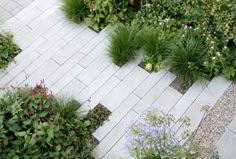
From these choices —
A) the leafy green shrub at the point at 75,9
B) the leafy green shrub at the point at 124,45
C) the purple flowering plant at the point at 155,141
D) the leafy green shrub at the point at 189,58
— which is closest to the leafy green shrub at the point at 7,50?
the leafy green shrub at the point at 75,9

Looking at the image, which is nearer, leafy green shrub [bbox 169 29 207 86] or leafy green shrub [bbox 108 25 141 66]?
leafy green shrub [bbox 169 29 207 86]

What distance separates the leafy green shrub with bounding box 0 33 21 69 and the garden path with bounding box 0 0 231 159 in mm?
82

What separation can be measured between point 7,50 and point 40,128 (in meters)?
1.72

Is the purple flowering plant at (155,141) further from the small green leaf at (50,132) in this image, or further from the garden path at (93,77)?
the small green leaf at (50,132)

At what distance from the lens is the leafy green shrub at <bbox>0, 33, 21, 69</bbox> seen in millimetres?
4695

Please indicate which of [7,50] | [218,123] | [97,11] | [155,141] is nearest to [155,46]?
[97,11]

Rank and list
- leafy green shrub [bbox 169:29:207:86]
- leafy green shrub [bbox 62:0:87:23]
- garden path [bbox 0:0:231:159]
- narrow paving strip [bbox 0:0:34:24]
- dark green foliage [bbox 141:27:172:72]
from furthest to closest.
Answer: narrow paving strip [bbox 0:0:34:24] → leafy green shrub [bbox 62:0:87:23] → dark green foliage [bbox 141:27:172:72] → leafy green shrub [bbox 169:29:207:86] → garden path [bbox 0:0:231:159]

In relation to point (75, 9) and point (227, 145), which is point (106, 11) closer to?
point (75, 9)

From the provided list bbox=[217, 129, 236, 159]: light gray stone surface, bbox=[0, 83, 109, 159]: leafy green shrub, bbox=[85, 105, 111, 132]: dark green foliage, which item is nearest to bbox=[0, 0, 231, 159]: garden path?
bbox=[85, 105, 111, 132]: dark green foliage

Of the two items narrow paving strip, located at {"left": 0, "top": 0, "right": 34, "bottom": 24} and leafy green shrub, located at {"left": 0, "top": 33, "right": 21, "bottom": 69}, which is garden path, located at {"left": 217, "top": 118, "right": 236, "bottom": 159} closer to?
leafy green shrub, located at {"left": 0, "top": 33, "right": 21, "bottom": 69}

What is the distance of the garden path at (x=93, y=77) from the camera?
12.8 ft

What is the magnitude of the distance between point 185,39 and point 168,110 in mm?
893

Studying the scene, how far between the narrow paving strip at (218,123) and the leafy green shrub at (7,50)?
2685 millimetres

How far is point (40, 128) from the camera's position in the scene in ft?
11.4
